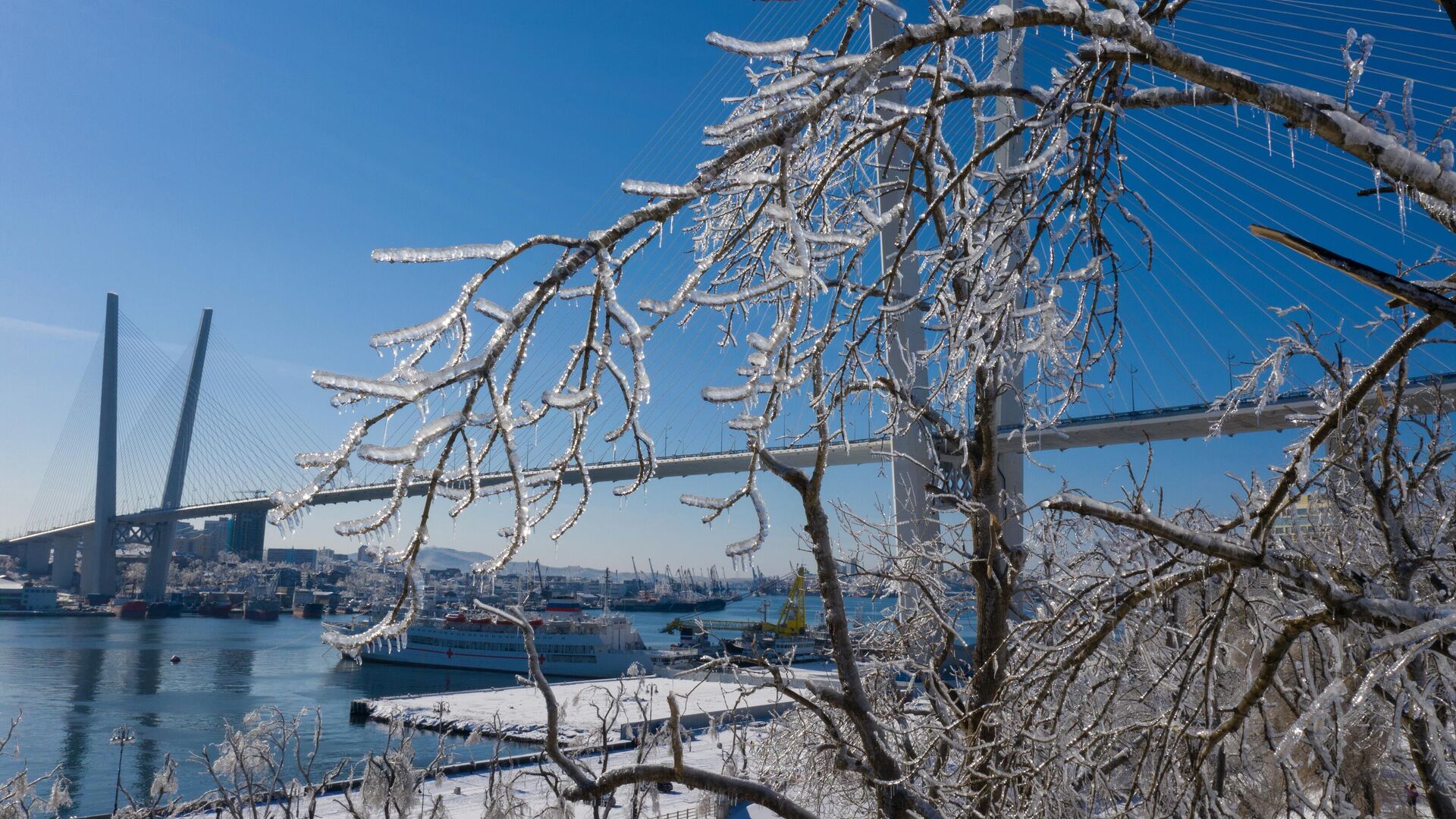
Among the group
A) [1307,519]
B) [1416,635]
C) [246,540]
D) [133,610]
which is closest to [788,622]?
[1307,519]

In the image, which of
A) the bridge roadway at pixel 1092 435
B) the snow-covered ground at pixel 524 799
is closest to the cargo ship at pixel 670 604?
the bridge roadway at pixel 1092 435

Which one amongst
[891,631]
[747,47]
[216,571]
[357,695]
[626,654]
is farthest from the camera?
[216,571]

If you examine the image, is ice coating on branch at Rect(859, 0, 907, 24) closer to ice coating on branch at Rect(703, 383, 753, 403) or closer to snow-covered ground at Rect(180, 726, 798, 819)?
ice coating on branch at Rect(703, 383, 753, 403)

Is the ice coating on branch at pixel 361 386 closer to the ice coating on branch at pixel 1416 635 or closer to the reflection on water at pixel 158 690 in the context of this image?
the ice coating on branch at pixel 1416 635

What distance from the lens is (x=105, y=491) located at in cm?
5597

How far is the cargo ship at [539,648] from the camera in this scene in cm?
4825

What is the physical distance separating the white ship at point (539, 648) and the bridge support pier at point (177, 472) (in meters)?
18.6

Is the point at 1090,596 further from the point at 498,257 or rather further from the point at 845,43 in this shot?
the point at 498,257

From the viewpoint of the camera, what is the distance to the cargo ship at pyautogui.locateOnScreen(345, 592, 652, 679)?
158 ft

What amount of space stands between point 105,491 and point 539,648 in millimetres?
29247

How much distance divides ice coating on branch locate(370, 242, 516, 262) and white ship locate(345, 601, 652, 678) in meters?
47.6

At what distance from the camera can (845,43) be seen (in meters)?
1.99

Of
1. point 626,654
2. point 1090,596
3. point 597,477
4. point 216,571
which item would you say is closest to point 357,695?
point 626,654

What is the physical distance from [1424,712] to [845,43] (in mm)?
1606
